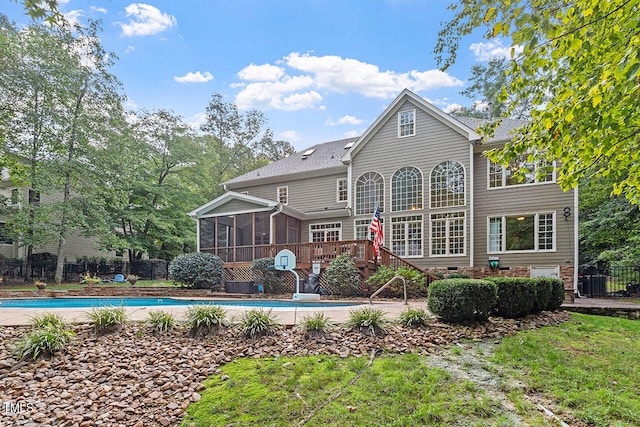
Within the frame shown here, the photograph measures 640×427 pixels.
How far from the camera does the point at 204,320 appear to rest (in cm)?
563

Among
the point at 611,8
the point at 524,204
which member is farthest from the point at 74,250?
the point at 611,8

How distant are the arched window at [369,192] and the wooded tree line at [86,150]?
12434 millimetres

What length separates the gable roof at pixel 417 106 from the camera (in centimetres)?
1501

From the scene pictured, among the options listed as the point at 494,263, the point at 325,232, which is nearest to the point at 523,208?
the point at 494,263

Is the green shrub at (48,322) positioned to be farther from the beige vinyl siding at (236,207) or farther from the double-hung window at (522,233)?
the double-hung window at (522,233)

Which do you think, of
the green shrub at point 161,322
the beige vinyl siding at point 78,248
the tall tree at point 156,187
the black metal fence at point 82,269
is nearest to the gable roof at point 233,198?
the tall tree at point 156,187

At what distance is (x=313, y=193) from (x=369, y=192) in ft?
10.1

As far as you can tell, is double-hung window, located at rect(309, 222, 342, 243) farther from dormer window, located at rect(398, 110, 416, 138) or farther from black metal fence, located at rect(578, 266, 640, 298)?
black metal fence, located at rect(578, 266, 640, 298)

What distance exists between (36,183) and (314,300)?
1532cm

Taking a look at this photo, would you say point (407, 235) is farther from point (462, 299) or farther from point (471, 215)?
point (462, 299)

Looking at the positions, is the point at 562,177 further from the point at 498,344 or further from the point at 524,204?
the point at 524,204

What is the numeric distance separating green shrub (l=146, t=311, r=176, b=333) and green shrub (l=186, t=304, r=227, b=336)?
298mm

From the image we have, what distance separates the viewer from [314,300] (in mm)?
11320

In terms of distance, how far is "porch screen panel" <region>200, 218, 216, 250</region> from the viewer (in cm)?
1777
